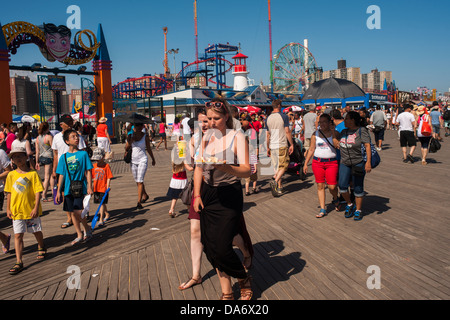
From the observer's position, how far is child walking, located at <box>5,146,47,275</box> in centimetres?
456

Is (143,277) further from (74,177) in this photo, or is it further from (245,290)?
(74,177)

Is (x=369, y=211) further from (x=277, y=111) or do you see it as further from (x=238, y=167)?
(x=238, y=167)

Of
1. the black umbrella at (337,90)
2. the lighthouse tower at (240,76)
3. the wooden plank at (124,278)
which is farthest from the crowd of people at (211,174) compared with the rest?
the lighthouse tower at (240,76)

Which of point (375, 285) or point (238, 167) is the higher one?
point (238, 167)

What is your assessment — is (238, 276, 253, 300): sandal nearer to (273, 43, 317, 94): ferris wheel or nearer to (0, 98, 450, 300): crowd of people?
(0, 98, 450, 300): crowd of people

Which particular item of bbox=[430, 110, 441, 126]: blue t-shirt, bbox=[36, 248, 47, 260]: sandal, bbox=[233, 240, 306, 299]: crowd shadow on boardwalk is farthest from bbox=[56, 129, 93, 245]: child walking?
bbox=[430, 110, 441, 126]: blue t-shirt

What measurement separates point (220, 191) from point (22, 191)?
118 inches

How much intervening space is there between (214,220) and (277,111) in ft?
16.2

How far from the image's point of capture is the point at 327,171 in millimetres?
5793
